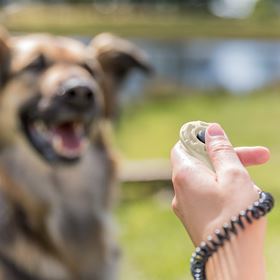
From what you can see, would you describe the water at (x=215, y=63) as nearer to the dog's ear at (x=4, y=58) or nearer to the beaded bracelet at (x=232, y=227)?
the dog's ear at (x=4, y=58)

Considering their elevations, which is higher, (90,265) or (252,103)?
(90,265)

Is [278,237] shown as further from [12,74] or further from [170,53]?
[170,53]

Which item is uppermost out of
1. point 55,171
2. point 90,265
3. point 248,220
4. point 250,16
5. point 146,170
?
point 248,220

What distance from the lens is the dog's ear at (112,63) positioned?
13.9 feet

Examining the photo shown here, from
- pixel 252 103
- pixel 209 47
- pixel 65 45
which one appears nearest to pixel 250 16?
pixel 209 47

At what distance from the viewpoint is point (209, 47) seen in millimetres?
18984

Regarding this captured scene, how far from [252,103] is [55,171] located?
11009 millimetres

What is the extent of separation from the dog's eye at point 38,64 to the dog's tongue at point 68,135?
293mm

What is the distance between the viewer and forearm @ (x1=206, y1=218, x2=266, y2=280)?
116cm

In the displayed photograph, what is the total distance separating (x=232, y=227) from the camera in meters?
1.16

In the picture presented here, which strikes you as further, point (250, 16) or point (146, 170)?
point (250, 16)

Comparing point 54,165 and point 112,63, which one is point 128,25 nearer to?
point 112,63

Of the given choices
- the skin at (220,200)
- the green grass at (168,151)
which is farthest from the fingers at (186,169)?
the green grass at (168,151)

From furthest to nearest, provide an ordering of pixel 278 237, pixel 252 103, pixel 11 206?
1. pixel 252 103
2. pixel 278 237
3. pixel 11 206
